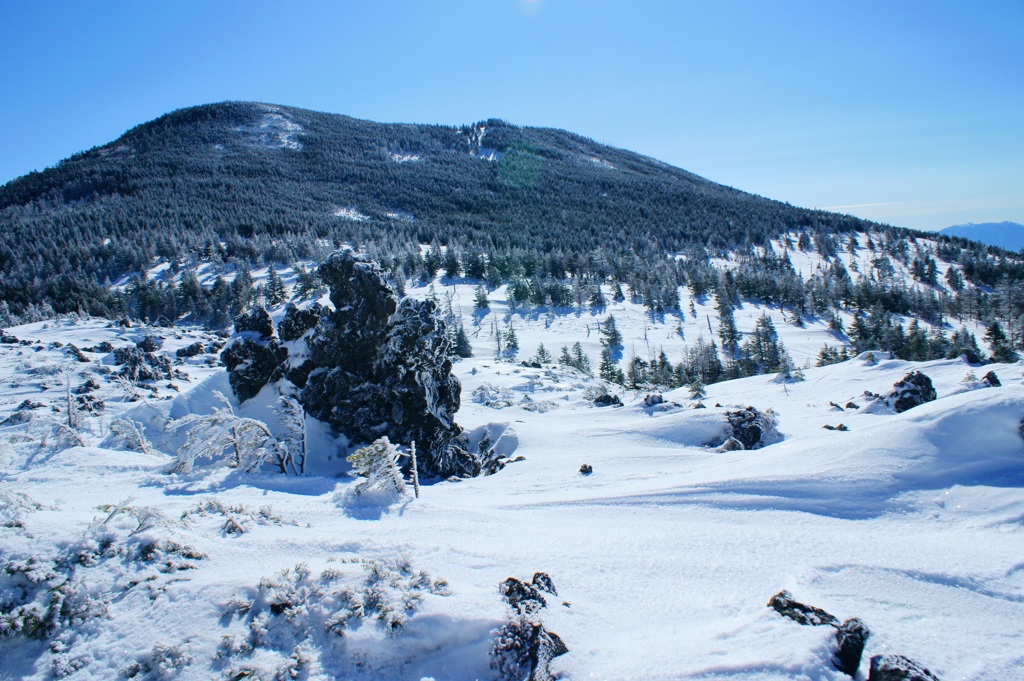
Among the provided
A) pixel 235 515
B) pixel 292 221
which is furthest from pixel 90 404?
pixel 292 221

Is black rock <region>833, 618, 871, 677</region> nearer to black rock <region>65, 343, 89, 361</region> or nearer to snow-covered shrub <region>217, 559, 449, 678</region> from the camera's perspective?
snow-covered shrub <region>217, 559, 449, 678</region>

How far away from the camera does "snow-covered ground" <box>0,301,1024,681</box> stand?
4.95m

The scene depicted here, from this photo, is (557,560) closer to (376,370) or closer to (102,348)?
(376,370)

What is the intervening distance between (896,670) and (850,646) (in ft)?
1.23

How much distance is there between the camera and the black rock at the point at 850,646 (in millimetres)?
4648

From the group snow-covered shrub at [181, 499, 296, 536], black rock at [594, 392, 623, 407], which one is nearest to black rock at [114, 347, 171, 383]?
snow-covered shrub at [181, 499, 296, 536]

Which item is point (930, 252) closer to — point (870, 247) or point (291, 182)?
point (870, 247)

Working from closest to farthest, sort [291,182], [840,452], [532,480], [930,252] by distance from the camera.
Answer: [840,452]
[532,480]
[930,252]
[291,182]

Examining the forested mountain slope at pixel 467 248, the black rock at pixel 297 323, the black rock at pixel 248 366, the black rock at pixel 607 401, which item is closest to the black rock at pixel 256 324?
the black rock at pixel 248 366

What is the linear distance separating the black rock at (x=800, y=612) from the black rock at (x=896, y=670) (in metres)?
0.57

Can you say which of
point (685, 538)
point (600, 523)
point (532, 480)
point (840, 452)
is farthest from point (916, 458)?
point (532, 480)

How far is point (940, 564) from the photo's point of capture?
6.80 meters

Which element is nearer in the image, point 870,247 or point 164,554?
point 164,554

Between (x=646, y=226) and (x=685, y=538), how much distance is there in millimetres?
163804
